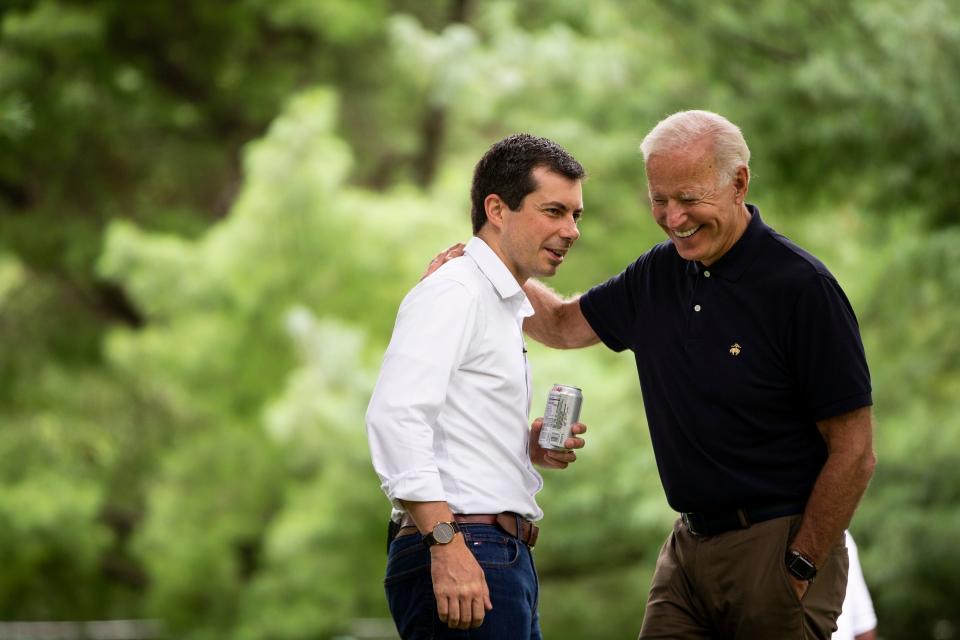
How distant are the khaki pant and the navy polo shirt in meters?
0.09

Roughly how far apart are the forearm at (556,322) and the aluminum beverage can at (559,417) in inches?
15.3

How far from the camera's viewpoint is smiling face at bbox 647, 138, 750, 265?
9.66 ft

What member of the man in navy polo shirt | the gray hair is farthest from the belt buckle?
the gray hair

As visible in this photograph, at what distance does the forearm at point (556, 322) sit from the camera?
136 inches

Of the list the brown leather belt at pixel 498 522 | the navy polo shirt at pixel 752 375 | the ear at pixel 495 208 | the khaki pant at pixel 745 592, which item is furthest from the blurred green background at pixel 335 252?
the khaki pant at pixel 745 592

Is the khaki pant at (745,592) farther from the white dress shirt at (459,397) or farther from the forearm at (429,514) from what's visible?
the forearm at (429,514)

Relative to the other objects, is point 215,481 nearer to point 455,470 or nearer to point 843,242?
point 843,242

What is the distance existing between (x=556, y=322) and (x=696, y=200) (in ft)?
2.23

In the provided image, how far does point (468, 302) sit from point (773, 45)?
18.1 ft

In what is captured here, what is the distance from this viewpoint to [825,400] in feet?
9.23

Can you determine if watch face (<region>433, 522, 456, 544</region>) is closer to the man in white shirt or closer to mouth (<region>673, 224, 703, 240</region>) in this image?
the man in white shirt

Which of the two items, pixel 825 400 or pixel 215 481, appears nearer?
pixel 825 400

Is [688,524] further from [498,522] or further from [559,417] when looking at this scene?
[498,522]

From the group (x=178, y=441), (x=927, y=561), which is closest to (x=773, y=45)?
(x=927, y=561)
